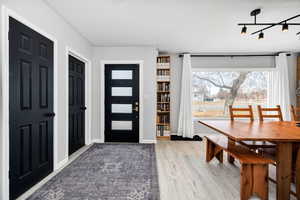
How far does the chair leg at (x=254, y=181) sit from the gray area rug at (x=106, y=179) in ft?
3.17

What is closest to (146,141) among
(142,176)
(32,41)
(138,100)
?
(138,100)

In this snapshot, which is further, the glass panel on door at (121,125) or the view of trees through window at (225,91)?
the view of trees through window at (225,91)

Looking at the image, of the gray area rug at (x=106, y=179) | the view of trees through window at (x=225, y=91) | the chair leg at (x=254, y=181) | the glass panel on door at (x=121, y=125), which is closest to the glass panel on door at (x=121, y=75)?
the glass panel on door at (x=121, y=125)

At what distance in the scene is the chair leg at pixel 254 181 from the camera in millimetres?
1836

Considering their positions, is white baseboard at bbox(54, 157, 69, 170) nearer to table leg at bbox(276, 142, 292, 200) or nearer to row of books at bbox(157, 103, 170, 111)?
row of books at bbox(157, 103, 170, 111)

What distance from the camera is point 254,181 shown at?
1.84 metres

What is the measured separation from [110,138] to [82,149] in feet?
2.59

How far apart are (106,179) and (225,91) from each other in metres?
4.30

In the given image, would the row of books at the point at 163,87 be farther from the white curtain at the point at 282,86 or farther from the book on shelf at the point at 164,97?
the white curtain at the point at 282,86

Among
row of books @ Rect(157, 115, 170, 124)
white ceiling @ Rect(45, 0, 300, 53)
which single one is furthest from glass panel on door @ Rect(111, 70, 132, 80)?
row of books @ Rect(157, 115, 170, 124)

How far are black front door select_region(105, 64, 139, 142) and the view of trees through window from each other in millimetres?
1990

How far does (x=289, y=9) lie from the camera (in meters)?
2.55

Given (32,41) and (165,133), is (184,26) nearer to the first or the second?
(32,41)

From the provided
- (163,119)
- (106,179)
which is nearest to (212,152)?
(106,179)
